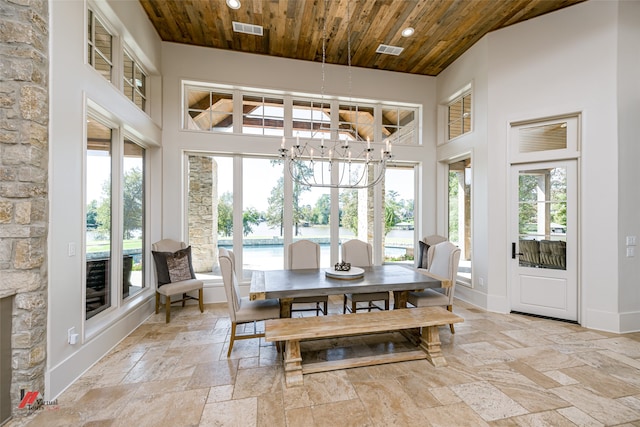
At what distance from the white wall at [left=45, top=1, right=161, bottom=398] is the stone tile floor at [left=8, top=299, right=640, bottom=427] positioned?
0.22 m

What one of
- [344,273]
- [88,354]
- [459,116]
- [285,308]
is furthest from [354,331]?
[459,116]

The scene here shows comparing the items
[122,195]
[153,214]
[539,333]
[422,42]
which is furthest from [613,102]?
[153,214]

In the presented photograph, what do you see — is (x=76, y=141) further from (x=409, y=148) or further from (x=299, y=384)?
(x=409, y=148)

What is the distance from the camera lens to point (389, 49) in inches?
175

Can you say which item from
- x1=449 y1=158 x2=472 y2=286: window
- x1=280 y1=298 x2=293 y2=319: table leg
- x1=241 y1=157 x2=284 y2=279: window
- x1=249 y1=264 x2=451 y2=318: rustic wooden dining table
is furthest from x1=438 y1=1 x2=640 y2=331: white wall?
x1=241 y1=157 x2=284 y2=279: window

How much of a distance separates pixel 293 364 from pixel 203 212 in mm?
3085

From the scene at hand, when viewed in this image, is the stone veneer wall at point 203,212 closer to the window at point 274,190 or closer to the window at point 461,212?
the window at point 274,190

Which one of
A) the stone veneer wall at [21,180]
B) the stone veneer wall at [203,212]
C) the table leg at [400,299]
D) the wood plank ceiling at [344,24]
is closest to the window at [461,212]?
the table leg at [400,299]

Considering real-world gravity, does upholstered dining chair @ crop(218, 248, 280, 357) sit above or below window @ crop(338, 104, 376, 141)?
below

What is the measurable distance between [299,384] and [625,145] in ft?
15.0

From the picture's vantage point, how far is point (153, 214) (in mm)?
4184

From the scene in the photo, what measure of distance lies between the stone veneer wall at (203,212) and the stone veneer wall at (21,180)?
255cm

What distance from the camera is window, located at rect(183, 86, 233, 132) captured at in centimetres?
452

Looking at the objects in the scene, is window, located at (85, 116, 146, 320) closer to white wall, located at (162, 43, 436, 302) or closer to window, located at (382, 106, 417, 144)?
white wall, located at (162, 43, 436, 302)
